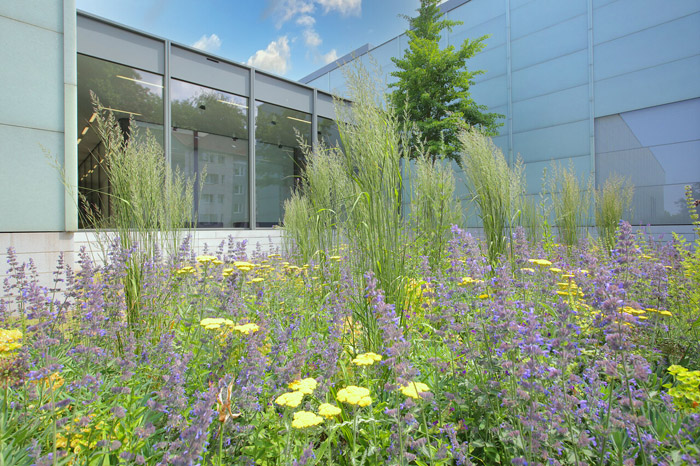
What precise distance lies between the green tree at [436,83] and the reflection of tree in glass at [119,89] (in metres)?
5.61

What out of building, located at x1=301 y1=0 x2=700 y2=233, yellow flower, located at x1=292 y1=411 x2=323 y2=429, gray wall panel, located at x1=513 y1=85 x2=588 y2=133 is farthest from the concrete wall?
gray wall panel, located at x1=513 y1=85 x2=588 y2=133

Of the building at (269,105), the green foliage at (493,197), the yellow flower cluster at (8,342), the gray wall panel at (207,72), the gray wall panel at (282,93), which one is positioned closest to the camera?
the yellow flower cluster at (8,342)

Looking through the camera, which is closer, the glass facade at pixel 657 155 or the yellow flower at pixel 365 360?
the yellow flower at pixel 365 360

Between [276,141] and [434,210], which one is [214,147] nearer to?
[276,141]

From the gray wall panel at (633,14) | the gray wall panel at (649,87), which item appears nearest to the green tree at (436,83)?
the gray wall panel at (649,87)

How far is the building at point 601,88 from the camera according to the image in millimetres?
6500

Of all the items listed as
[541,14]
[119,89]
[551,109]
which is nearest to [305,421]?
[119,89]

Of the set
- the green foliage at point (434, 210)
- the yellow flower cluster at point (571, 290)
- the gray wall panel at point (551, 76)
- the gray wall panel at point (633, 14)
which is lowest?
the yellow flower cluster at point (571, 290)

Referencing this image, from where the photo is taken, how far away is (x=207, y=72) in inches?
267

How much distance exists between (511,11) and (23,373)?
11.4 metres

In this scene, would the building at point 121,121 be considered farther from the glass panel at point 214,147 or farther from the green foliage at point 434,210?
the green foliage at point 434,210

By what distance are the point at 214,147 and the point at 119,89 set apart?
1.88m

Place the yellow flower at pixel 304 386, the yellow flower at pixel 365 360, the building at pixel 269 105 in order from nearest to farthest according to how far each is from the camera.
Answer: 1. the yellow flower at pixel 304 386
2. the yellow flower at pixel 365 360
3. the building at pixel 269 105

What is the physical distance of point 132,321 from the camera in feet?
6.42
